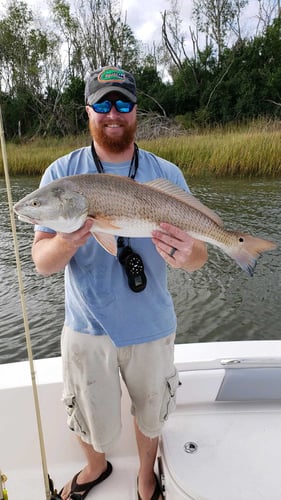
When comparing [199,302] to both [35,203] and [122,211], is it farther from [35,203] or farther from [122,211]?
[35,203]

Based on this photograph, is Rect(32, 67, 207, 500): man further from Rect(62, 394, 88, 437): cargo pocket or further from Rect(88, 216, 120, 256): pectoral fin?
Rect(88, 216, 120, 256): pectoral fin

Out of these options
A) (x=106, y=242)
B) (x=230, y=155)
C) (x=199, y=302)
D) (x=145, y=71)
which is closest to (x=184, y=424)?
(x=106, y=242)

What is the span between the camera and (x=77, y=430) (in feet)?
6.05

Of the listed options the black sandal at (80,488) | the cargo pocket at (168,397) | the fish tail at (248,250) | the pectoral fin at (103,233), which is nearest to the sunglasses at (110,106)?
the pectoral fin at (103,233)

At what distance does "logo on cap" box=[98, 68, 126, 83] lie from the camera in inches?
69.9

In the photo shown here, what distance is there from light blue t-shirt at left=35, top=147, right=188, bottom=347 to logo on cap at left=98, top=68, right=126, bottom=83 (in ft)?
1.04

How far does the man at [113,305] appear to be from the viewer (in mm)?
1722

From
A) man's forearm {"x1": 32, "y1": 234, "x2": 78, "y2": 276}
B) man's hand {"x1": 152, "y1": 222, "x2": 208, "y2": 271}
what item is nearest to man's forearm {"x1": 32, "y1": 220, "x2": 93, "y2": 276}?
man's forearm {"x1": 32, "y1": 234, "x2": 78, "y2": 276}

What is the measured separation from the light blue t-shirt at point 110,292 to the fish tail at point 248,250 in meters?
0.36

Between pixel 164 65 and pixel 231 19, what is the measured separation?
6567mm

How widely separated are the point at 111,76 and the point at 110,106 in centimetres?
15

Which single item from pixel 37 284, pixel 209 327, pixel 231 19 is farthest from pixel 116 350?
pixel 231 19

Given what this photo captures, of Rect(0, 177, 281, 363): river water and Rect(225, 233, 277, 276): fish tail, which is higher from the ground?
Rect(225, 233, 277, 276): fish tail

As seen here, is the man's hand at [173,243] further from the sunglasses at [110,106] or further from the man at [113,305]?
the sunglasses at [110,106]
